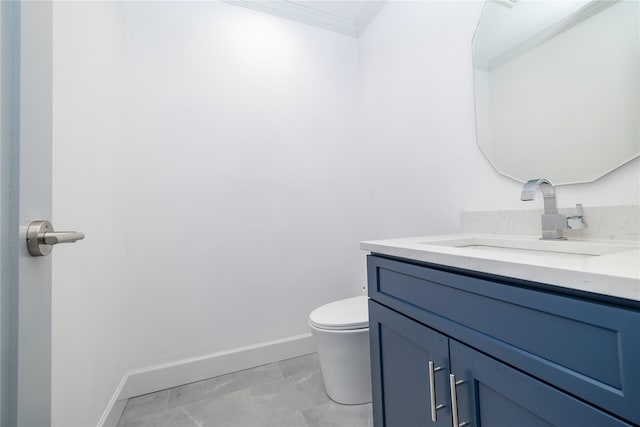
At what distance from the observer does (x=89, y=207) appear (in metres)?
1.16

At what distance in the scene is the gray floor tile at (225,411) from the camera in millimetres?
1312

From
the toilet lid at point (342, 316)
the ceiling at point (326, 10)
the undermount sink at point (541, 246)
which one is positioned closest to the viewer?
the undermount sink at point (541, 246)

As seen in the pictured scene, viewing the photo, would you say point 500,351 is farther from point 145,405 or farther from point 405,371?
point 145,405

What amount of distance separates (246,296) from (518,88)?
6.04ft

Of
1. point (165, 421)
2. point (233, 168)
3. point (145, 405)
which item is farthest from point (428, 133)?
point (145, 405)

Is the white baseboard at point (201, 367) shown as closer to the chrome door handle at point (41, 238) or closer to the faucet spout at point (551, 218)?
the chrome door handle at point (41, 238)

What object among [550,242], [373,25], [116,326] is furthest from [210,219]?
[373,25]

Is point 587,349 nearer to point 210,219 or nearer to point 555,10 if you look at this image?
point 555,10

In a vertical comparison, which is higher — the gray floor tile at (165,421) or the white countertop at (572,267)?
the white countertop at (572,267)

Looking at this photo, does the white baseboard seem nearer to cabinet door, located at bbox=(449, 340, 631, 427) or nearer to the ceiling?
cabinet door, located at bbox=(449, 340, 631, 427)

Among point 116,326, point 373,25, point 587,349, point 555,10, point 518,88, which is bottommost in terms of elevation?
point 116,326

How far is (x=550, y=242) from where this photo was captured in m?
0.92

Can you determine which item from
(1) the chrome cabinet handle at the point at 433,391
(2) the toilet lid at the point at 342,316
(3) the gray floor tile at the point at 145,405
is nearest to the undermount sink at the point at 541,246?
(1) the chrome cabinet handle at the point at 433,391

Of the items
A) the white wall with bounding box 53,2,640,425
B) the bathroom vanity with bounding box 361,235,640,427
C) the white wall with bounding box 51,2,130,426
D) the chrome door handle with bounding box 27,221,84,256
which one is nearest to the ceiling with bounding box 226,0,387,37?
the white wall with bounding box 53,2,640,425
